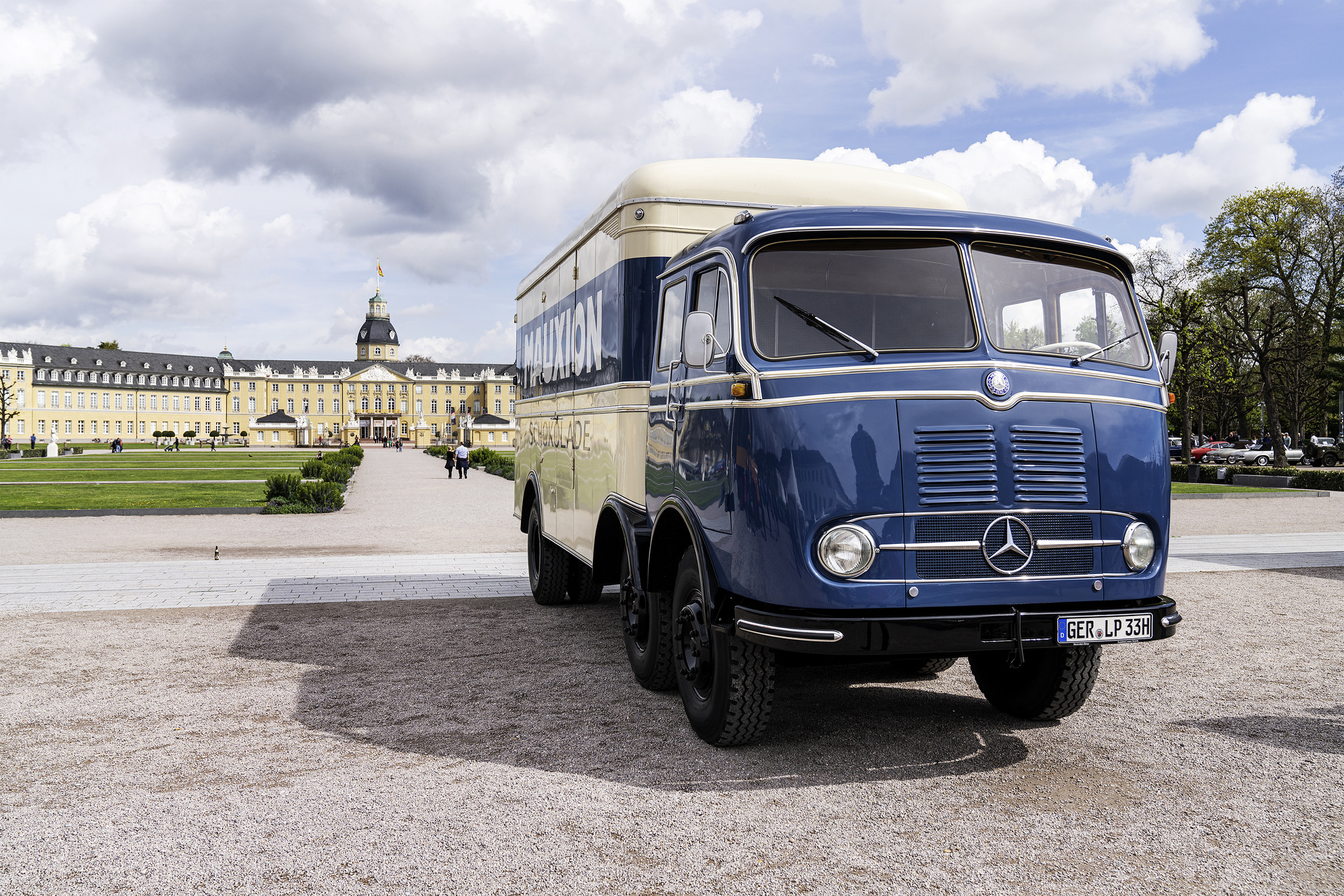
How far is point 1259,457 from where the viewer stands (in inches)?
2115

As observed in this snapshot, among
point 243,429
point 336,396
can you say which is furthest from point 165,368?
point 336,396

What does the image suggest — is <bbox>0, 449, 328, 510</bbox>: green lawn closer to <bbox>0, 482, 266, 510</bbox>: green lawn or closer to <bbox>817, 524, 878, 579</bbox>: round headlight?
<bbox>0, 482, 266, 510</bbox>: green lawn

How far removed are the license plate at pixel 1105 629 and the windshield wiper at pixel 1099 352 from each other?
120 centimetres

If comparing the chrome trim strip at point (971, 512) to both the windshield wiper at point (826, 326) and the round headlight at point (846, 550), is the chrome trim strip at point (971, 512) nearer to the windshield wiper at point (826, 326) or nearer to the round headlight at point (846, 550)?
the round headlight at point (846, 550)

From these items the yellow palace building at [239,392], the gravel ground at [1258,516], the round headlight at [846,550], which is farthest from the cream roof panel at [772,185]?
the yellow palace building at [239,392]

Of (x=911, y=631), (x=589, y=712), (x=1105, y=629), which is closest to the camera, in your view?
(x=911, y=631)

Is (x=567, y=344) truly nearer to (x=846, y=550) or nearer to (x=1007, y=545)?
(x=846, y=550)

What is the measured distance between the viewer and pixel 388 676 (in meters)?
7.09

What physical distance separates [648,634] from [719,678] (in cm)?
131

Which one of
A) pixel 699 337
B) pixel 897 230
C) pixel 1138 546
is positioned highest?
pixel 897 230

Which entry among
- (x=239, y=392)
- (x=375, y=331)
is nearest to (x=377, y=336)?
(x=375, y=331)

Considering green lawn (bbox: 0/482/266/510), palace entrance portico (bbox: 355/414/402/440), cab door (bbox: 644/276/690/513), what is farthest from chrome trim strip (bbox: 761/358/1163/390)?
palace entrance portico (bbox: 355/414/402/440)

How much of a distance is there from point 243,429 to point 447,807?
16352cm

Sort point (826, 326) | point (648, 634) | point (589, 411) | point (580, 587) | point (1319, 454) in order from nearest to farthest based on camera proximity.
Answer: point (826, 326) → point (648, 634) → point (589, 411) → point (580, 587) → point (1319, 454)
